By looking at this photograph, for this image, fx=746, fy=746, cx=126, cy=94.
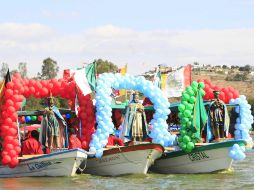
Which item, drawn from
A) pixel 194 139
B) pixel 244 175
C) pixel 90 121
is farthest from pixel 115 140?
pixel 244 175

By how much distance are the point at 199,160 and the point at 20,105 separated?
19.5ft

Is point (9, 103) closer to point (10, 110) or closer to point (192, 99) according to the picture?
point (10, 110)

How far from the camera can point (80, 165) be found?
940 inches

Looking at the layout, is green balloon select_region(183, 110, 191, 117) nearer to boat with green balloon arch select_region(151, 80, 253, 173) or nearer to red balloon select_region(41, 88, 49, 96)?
boat with green balloon arch select_region(151, 80, 253, 173)

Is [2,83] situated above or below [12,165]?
above

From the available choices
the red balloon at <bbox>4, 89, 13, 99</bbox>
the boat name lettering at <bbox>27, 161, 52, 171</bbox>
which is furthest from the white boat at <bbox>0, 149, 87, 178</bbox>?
the red balloon at <bbox>4, 89, 13, 99</bbox>

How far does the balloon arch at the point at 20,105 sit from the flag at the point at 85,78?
0.68 ft

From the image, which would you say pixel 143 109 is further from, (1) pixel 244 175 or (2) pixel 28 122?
(2) pixel 28 122

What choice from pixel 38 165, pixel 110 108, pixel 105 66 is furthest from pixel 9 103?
pixel 105 66

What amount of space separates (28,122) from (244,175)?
8.56 m

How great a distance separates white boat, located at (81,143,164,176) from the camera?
75.2ft

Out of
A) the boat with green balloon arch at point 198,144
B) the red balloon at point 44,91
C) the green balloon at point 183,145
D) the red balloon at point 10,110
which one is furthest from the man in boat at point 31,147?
the green balloon at point 183,145

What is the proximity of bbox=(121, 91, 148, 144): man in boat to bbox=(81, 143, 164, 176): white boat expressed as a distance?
3.06 ft

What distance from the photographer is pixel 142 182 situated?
21.9m
